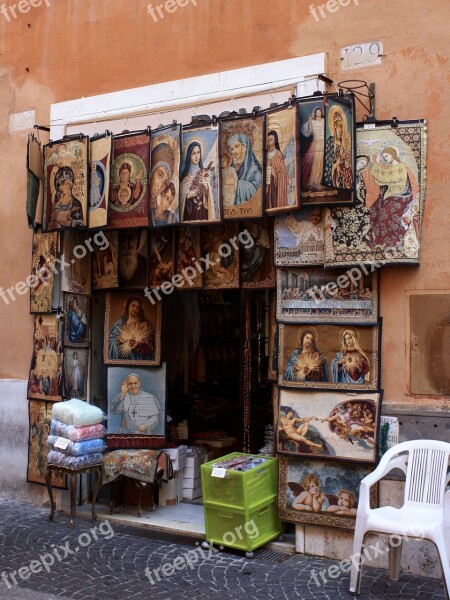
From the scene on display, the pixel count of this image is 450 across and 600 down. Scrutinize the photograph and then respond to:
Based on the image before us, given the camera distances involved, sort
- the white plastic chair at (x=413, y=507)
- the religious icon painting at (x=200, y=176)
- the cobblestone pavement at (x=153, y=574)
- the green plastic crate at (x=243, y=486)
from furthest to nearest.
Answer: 1. the religious icon painting at (x=200, y=176)
2. the green plastic crate at (x=243, y=486)
3. the cobblestone pavement at (x=153, y=574)
4. the white plastic chair at (x=413, y=507)

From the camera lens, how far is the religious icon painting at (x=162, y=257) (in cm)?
713

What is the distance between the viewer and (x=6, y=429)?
8.02 metres

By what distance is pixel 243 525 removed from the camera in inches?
235

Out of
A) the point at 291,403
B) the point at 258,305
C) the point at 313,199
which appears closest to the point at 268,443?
the point at 291,403

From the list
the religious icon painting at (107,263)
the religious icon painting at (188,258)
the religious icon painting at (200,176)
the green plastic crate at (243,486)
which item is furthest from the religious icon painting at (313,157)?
the religious icon painting at (107,263)

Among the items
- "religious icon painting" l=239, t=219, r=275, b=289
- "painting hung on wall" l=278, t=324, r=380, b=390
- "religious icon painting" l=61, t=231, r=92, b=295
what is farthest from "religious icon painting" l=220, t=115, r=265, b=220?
"religious icon painting" l=61, t=231, r=92, b=295

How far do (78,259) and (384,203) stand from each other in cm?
345

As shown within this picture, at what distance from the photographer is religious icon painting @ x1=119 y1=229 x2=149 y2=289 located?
287 inches

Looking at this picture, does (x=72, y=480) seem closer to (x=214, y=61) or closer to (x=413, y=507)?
(x=413, y=507)

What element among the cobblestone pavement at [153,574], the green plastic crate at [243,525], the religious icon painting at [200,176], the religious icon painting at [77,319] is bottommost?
the cobblestone pavement at [153,574]

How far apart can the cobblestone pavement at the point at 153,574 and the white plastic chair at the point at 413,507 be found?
28cm

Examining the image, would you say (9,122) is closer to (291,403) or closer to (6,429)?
(6,429)

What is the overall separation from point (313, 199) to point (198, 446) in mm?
3497

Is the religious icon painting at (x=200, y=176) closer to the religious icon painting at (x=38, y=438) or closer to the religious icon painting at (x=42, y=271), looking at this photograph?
the religious icon painting at (x=42, y=271)
